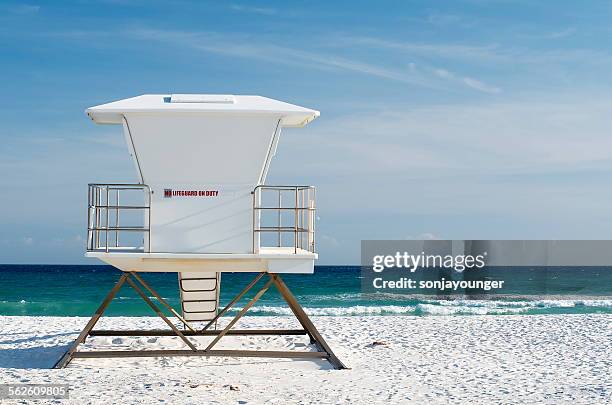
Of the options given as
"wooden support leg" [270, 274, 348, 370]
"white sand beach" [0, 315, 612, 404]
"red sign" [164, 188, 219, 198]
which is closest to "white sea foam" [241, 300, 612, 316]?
"white sand beach" [0, 315, 612, 404]

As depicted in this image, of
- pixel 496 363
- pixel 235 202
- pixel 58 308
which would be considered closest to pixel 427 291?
pixel 58 308

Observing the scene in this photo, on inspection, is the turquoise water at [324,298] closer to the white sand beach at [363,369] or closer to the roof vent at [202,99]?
the white sand beach at [363,369]

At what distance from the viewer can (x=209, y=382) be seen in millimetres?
12477

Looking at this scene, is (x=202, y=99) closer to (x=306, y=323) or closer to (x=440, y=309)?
(x=306, y=323)

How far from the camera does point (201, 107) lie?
12.7 meters

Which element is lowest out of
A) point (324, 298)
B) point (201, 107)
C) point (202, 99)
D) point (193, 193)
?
point (324, 298)

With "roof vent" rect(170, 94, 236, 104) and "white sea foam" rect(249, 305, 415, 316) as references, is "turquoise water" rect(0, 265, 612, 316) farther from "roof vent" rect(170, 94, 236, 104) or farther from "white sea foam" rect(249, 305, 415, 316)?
"roof vent" rect(170, 94, 236, 104)

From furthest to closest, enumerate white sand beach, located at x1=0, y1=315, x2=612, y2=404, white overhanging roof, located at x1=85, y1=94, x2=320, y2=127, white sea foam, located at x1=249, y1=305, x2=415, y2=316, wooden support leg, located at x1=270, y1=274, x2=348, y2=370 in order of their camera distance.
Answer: white sea foam, located at x1=249, y1=305, x2=415, y2=316 < wooden support leg, located at x1=270, y1=274, x2=348, y2=370 < white overhanging roof, located at x1=85, y1=94, x2=320, y2=127 < white sand beach, located at x1=0, y1=315, x2=612, y2=404

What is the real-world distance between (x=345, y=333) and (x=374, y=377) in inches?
214

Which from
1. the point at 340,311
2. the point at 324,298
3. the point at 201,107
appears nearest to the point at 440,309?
the point at 340,311

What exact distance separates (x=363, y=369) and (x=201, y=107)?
5307 mm

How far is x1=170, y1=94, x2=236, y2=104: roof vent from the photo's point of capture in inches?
510

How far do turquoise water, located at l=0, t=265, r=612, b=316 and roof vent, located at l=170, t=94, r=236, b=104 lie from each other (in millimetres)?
19093

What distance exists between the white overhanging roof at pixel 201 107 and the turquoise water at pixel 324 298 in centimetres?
1894
